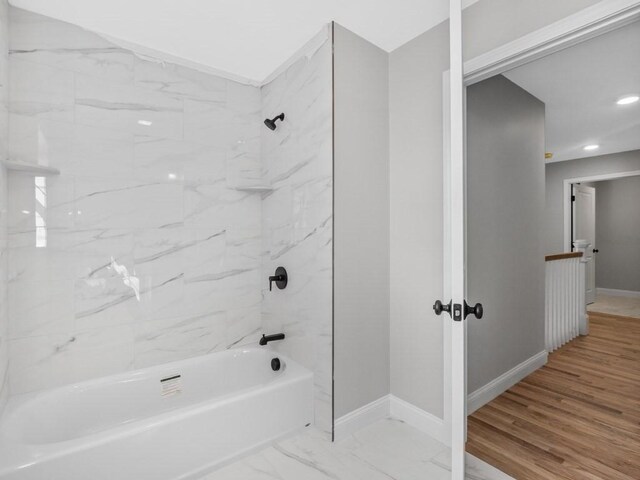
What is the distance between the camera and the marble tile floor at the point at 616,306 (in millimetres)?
4886

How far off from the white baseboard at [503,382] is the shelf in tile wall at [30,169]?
2830 mm

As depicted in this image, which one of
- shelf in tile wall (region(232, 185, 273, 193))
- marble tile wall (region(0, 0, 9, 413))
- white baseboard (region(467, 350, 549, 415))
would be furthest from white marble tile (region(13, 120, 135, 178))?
white baseboard (region(467, 350, 549, 415))

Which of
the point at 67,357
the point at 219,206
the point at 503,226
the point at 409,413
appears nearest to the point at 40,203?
the point at 67,357

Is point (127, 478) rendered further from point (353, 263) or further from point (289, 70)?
point (289, 70)

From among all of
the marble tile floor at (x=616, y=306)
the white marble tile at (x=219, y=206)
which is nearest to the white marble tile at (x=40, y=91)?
the white marble tile at (x=219, y=206)

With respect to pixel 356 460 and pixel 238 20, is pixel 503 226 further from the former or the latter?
pixel 238 20

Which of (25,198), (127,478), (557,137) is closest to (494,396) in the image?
(127,478)

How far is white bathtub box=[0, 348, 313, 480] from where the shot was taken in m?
1.38

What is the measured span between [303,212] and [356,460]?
1.49 metres

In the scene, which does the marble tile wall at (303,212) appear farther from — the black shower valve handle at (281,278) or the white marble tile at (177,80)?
the white marble tile at (177,80)

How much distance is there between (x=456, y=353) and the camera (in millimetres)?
1278

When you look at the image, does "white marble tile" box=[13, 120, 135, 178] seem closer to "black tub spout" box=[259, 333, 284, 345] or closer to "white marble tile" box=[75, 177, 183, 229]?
"white marble tile" box=[75, 177, 183, 229]

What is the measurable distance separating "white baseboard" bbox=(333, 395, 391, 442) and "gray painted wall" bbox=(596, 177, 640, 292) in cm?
638

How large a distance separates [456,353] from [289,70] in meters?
2.13
